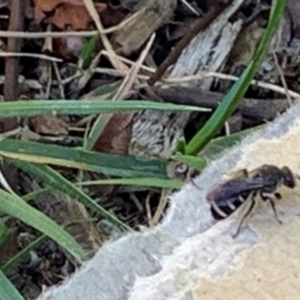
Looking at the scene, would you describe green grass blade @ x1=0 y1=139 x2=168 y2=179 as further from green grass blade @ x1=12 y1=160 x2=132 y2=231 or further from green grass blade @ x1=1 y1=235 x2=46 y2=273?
green grass blade @ x1=1 y1=235 x2=46 y2=273

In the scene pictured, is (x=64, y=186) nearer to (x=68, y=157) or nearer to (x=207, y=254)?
(x=68, y=157)

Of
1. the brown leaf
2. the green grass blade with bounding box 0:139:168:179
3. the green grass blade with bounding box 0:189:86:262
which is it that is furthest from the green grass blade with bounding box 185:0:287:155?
the brown leaf

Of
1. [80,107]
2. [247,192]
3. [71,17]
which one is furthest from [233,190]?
[71,17]

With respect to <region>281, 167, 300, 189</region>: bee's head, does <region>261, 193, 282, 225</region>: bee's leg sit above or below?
below

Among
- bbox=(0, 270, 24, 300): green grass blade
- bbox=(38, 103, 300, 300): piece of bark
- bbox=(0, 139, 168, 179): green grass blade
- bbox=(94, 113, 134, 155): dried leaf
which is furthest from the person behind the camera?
bbox=(94, 113, 134, 155): dried leaf

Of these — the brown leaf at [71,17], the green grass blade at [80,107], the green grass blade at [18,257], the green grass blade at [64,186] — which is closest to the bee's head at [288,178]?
the green grass blade at [80,107]
